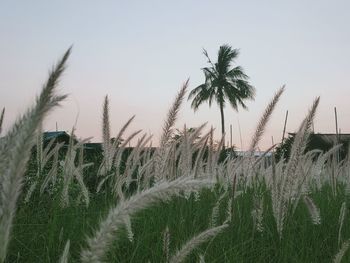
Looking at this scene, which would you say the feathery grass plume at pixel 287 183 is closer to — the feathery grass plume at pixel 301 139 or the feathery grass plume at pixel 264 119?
the feathery grass plume at pixel 301 139

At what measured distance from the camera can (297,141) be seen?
2.60m

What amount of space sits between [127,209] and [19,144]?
0.19 m

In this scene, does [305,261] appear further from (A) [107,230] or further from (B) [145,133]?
(A) [107,230]

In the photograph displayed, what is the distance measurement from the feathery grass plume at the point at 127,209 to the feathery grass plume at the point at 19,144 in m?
0.13

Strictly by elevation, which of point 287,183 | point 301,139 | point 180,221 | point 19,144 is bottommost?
point 180,221

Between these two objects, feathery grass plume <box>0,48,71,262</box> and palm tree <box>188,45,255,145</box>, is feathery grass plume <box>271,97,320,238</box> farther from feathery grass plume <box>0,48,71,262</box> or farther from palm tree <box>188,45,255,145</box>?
palm tree <box>188,45,255,145</box>

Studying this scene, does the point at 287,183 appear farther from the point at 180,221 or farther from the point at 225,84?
the point at 225,84

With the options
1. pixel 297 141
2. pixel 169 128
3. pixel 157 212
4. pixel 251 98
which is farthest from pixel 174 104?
pixel 251 98

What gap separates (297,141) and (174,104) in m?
0.73

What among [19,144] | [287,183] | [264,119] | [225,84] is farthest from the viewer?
[225,84]

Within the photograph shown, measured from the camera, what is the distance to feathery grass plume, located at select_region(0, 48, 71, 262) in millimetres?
649

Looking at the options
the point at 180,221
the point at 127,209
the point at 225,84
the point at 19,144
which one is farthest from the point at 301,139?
the point at 225,84

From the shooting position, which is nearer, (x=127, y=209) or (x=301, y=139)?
(x=127, y=209)

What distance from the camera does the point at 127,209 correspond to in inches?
29.6
